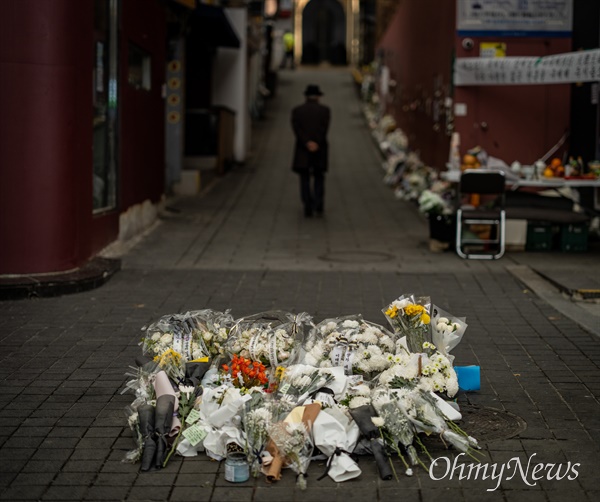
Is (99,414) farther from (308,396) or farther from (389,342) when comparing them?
(389,342)

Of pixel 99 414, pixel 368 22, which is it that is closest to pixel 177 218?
pixel 99 414

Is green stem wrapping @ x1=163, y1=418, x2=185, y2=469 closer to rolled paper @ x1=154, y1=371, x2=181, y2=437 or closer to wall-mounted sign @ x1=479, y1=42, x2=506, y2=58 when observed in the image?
rolled paper @ x1=154, y1=371, x2=181, y2=437

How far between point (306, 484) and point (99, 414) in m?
1.62

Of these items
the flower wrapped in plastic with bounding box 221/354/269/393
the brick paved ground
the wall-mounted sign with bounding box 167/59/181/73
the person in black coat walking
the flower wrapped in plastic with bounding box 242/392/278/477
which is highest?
the wall-mounted sign with bounding box 167/59/181/73

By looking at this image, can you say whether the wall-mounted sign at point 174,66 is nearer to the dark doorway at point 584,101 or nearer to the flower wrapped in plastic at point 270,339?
the dark doorway at point 584,101

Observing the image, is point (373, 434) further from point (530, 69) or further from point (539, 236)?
point (530, 69)

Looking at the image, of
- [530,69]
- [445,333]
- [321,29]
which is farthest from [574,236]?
[321,29]

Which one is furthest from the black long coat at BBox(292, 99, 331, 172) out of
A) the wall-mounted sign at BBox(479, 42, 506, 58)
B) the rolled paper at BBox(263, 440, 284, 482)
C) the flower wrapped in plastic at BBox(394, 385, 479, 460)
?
the rolled paper at BBox(263, 440, 284, 482)

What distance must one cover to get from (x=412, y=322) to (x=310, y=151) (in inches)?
409

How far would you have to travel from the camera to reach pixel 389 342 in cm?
598

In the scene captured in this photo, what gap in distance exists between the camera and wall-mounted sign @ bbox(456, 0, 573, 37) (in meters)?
15.4

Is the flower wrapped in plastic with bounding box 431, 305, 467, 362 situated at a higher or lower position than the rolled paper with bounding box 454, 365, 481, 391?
higher

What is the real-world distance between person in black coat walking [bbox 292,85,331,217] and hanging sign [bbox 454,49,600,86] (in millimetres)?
2295

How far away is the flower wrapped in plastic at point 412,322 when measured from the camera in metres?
6.11
